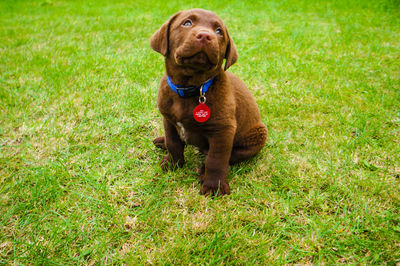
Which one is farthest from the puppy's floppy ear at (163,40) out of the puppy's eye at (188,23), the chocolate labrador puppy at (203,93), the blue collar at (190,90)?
the blue collar at (190,90)

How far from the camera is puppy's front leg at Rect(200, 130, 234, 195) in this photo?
1.95 meters

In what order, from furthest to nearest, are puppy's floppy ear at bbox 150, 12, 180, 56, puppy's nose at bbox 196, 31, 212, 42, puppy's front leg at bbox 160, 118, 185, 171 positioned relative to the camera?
puppy's front leg at bbox 160, 118, 185, 171
puppy's floppy ear at bbox 150, 12, 180, 56
puppy's nose at bbox 196, 31, 212, 42

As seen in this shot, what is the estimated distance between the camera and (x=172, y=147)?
2.24 meters

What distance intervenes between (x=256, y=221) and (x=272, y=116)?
1.60 metres

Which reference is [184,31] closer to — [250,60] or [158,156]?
[158,156]

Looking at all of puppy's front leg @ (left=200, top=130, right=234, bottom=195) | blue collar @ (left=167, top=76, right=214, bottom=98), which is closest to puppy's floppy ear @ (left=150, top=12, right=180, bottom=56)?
blue collar @ (left=167, top=76, right=214, bottom=98)

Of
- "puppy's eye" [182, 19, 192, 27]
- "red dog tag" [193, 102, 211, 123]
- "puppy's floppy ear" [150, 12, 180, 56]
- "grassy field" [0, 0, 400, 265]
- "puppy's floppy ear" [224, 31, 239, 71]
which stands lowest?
"grassy field" [0, 0, 400, 265]

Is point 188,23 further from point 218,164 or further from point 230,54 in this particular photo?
point 218,164

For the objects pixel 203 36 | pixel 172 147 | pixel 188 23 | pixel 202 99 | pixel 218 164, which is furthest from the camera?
pixel 172 147

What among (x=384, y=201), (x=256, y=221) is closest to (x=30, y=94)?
(x=256, y=221)

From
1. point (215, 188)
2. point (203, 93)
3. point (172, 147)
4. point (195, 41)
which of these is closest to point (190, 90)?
point (203, 93)

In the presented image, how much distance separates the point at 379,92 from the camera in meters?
3.60

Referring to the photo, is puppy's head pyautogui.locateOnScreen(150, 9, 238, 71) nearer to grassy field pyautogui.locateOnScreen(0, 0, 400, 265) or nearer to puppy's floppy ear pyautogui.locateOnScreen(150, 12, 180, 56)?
puppy's floppy ear pyautogui.locateOnScreen(150, 12, 180, 56)

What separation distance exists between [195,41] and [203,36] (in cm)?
6
